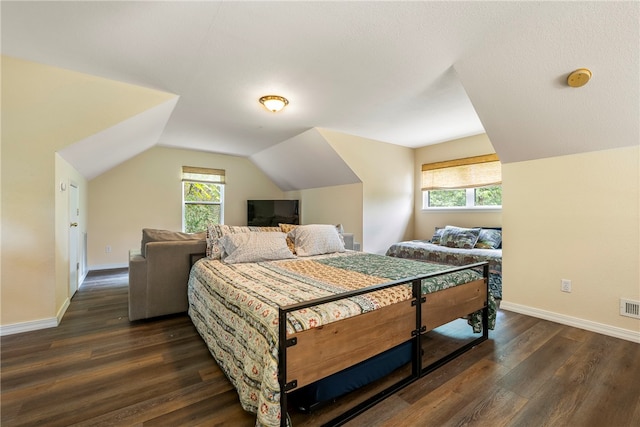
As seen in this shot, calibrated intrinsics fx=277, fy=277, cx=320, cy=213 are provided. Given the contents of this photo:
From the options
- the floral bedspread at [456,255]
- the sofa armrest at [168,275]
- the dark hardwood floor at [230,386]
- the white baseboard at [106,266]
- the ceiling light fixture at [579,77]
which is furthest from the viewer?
the white baseboard at [106,266]

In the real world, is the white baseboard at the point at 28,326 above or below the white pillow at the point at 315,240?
below

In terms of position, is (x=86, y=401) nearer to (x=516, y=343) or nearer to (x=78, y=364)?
(x=78, y=364)

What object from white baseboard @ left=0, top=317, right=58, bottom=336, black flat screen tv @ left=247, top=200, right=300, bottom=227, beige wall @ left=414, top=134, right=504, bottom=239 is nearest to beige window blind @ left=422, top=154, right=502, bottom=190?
beige wall @ left=414, top=134, right=504, bottom=239

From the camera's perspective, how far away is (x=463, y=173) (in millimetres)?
5094

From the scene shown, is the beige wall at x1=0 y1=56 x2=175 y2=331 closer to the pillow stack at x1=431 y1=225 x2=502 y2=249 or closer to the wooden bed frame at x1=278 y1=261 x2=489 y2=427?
the wooden bed frame at x1=278 y1=261 x2=489 y2=427

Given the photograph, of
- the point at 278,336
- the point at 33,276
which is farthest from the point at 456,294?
the point at 33,276

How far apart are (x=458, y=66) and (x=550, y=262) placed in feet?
7.31

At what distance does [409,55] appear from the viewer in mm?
2342

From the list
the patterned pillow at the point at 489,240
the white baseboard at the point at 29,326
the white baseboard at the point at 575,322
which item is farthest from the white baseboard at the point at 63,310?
the patterned pillow at the point at 489,240

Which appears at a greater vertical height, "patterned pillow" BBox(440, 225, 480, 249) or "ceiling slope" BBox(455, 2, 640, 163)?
"ceiling slope" BBox(455, 2, 640, 163)

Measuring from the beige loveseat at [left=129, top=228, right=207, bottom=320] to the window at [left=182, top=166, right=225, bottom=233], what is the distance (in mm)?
3083

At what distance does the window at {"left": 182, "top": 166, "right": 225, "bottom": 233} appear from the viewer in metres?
5.96

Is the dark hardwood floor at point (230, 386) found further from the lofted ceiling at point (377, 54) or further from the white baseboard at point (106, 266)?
the white baseboard at point (106, 266)

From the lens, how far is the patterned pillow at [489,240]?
14.1 ft
